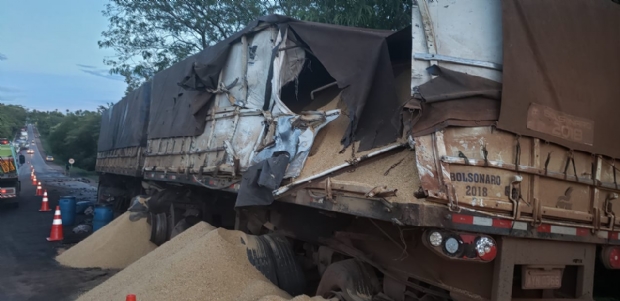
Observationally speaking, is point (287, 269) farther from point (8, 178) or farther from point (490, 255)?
point (8, 178)

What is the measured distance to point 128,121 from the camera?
13.4 m

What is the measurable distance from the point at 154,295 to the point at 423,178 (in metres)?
2.78

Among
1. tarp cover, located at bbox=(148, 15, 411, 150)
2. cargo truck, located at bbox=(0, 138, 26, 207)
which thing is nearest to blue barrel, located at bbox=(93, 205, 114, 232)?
tarp cover, located at bbox=(148, 15, 411, 150)

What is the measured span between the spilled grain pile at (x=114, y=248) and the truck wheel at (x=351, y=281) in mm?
5342

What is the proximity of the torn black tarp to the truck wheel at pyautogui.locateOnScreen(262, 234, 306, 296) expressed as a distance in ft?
2.30

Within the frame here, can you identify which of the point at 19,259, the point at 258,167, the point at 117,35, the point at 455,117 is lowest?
the point at 19,259

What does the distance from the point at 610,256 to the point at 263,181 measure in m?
3.00

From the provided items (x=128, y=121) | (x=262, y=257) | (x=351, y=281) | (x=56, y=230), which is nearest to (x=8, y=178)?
(x=128, y=121)

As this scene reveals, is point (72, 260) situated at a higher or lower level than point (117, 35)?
lower

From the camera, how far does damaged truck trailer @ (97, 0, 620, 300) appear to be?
364cm

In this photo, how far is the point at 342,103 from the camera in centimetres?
549

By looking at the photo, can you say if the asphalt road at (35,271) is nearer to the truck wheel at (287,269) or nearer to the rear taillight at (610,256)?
the truck wheel at (287,269)

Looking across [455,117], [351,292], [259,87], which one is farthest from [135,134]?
[455,117]

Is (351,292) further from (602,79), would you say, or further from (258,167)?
(602,79)
